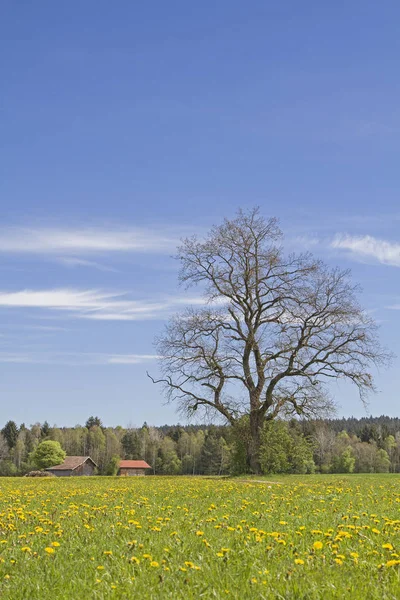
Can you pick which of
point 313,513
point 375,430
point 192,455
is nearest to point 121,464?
point 192,455

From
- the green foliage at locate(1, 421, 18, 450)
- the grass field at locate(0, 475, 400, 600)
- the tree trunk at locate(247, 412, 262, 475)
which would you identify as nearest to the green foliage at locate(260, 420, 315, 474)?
the tree trunk at locate(247, 412, 262, 475)

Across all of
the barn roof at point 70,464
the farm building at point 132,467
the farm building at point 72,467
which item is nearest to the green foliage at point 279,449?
the farm building at point 72,467

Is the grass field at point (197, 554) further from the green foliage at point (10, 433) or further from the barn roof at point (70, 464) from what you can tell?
the green foliage at point (10, 433)

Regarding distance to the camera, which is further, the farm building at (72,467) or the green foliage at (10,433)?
the green foliage at (10,433)

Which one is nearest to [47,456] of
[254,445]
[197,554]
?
[254,445]

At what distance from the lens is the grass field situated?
5422mm

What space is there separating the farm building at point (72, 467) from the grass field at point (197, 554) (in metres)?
88.8

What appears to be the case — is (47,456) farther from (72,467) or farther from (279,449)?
(279,449)

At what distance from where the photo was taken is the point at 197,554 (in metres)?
6.47

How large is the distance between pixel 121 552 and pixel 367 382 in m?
27.7

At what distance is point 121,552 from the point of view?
6699 millimetres

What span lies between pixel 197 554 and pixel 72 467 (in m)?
94.0

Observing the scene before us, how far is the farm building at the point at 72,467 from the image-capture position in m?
94.8

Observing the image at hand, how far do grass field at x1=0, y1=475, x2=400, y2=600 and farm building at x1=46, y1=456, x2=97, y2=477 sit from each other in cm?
8880
